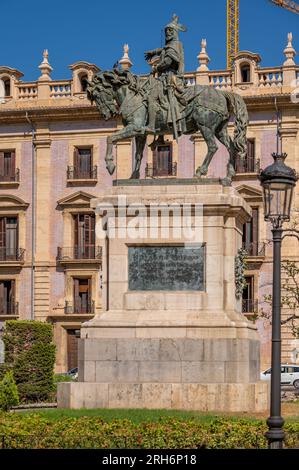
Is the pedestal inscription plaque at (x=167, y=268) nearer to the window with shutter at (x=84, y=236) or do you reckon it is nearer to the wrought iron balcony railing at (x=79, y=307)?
the wrought iron balcony railing at (x=79, y=307)

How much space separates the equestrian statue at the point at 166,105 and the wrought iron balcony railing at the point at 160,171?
37494 millimetres

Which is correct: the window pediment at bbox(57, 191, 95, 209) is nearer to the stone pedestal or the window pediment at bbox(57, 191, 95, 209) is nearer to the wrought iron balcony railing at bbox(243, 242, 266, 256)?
the wrought iron balcony railing at bbox(243, 242, 266, 256)

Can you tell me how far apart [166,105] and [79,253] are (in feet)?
130

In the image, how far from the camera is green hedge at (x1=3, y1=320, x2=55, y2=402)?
33.2 meters

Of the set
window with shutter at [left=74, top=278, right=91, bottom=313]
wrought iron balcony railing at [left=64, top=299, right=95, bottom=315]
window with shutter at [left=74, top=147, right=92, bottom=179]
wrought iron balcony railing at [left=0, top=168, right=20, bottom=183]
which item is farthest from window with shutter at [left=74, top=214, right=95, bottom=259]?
wrought iron balcony railing at [left=0, top=168, right=20, bottom=183]

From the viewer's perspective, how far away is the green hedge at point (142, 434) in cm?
1608

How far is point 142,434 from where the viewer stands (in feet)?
53.7

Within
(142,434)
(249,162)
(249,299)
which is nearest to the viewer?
(142,434)

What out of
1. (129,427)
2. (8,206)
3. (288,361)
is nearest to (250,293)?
(288,361)

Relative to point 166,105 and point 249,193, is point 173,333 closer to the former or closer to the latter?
point 166,105

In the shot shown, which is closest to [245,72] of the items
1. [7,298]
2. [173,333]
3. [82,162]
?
[82,162]

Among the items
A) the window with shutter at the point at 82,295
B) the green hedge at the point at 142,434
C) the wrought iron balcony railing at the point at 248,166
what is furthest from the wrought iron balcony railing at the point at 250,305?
the green hedge at the point at 142,434

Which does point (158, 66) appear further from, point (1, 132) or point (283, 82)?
point (1, 132)

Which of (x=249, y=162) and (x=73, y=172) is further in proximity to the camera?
(x=73, y=172)
